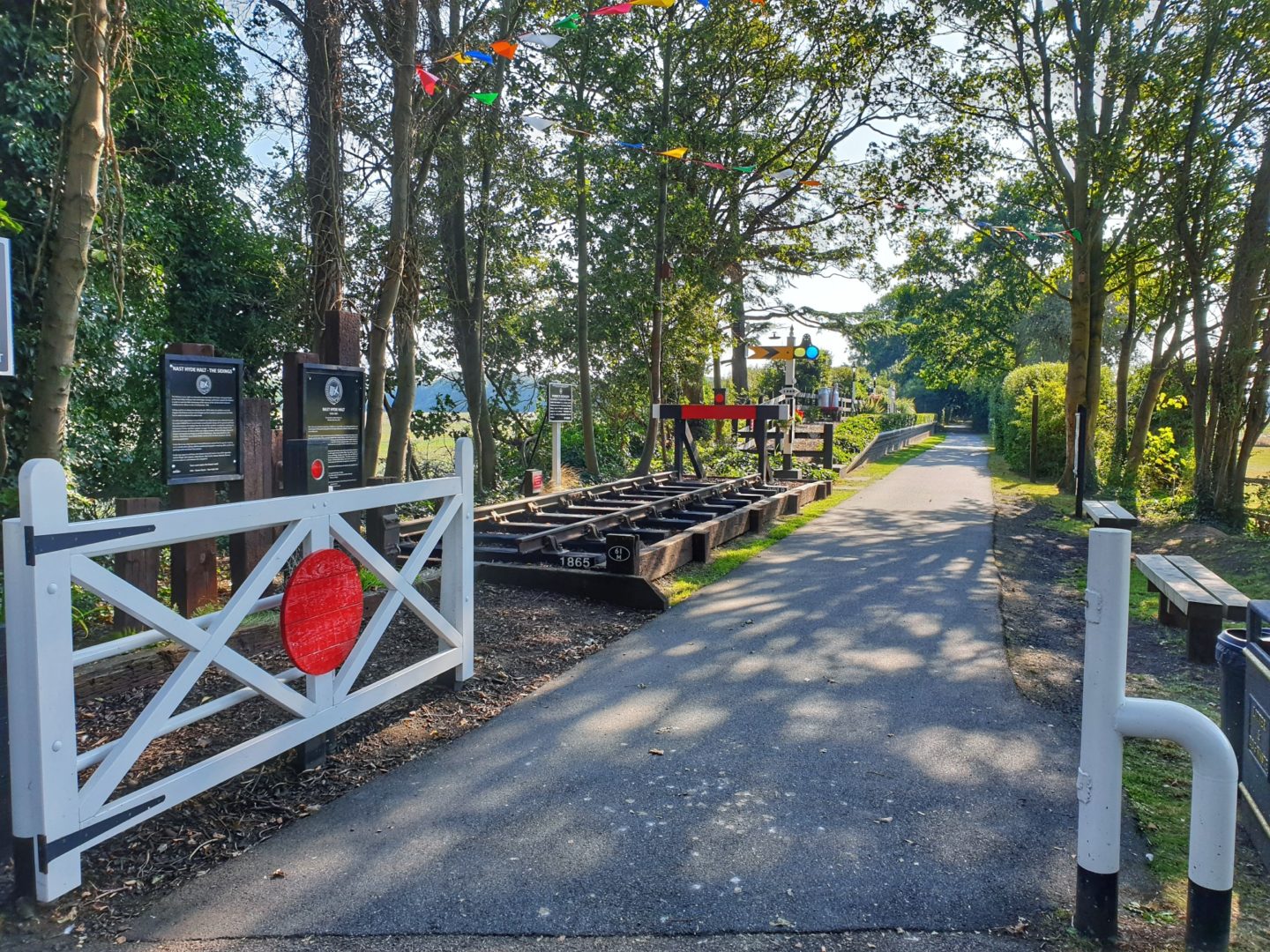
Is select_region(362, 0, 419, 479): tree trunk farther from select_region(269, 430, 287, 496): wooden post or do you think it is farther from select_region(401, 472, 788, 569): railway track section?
select_region(401, 472, 788, 569): railway track section

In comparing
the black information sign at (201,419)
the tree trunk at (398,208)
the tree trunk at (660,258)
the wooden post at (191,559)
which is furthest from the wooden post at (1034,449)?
the wooden post at (191,559)

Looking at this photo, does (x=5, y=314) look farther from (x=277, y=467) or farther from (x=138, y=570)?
(x=277, y=467)

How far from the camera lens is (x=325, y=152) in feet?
27.8

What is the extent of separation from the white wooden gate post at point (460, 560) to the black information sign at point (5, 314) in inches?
78.0

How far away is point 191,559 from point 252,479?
→ 2.87ft

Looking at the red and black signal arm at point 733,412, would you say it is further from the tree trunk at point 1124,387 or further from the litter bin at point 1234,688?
the litter bin at point 1234,688

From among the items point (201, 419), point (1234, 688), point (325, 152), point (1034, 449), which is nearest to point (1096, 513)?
point (1234, 688)

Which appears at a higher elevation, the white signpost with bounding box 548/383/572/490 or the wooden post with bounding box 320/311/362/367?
the wooden post with bounding box 320/311/362/367

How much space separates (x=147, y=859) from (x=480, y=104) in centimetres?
1104

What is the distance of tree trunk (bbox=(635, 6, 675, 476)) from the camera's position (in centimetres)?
1531

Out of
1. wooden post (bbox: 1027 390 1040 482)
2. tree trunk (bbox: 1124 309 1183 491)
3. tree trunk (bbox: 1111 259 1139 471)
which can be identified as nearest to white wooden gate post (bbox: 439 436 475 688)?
tree trunk (bbox: 1124 309 1183 491)

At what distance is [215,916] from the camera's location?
2.79 meters

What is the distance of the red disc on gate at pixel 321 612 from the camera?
3543 millimetres

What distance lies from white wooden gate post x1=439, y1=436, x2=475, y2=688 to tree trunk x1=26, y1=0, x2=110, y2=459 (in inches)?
79.9
